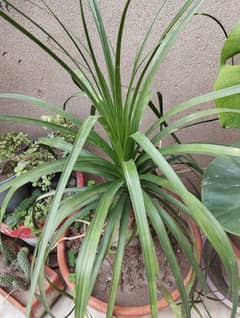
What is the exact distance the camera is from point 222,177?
78 cm

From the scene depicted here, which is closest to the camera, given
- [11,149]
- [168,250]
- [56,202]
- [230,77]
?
[56,202]

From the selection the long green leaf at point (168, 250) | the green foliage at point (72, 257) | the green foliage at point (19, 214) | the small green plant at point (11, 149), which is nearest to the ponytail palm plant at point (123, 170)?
the long green leaf at point (168, 250)

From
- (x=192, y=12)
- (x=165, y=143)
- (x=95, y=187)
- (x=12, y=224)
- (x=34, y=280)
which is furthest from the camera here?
(x=165, y=143)

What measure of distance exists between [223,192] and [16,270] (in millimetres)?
709

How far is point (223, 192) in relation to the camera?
76cm

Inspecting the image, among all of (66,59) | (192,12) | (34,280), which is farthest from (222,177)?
(66,59)

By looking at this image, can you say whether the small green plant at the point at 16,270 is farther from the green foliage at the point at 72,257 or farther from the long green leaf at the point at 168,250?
the long green leaf at the point at 168,250

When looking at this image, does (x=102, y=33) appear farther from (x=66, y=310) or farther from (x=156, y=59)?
(x=66, y=310)

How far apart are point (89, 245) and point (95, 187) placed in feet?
0.55

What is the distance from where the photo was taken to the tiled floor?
1.01m

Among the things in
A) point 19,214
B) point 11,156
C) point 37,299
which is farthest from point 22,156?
point 37,299

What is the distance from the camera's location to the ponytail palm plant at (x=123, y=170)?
19.9 inches

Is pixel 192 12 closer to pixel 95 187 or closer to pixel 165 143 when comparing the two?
pixel 95 187

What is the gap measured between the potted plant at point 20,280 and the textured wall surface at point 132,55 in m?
0.51
